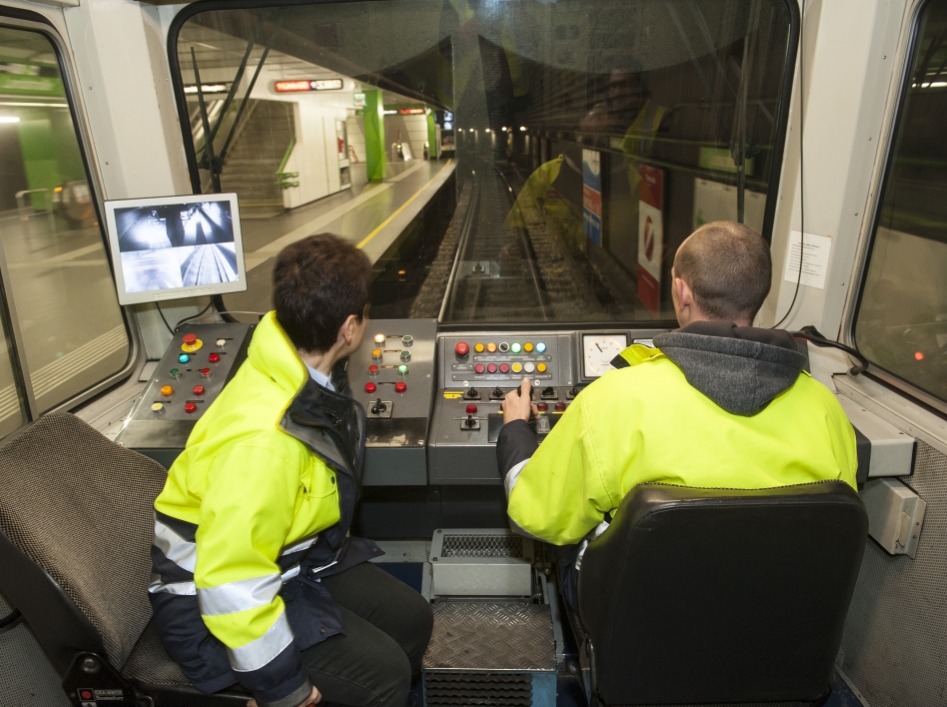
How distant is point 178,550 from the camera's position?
4.06 feet

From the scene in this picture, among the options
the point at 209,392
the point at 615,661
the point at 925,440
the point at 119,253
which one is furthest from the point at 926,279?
the point at 119,253

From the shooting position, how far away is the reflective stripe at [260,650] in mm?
1078

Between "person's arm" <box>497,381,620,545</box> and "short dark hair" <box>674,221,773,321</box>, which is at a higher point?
"short dark hair" <box>674,221,773,321</box>

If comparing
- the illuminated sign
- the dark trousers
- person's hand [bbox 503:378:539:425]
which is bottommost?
the dark trousers

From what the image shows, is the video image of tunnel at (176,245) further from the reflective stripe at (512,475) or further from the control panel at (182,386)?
the reflective stripe at (512,475)

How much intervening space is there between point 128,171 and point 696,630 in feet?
7.21

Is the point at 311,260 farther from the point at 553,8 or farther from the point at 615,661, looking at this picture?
the point at 553,8

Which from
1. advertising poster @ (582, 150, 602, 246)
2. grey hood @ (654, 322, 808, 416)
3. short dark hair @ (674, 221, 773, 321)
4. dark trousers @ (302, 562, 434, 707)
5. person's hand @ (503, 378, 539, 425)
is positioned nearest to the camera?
grey hood @ (654, 322, 808, 416)

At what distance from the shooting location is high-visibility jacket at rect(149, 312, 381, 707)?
3.49ft

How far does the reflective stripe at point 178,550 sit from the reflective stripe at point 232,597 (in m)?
0.19

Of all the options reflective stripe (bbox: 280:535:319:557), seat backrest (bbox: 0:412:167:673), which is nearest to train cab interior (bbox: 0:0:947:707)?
seat backrest (bbox: 0:412:167:673)

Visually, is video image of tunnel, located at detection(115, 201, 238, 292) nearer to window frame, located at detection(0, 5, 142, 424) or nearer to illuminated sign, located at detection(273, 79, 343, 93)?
window frame, located at detection(0, 5, 142, 424)

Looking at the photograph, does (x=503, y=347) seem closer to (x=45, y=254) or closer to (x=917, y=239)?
(x=917, y=239)

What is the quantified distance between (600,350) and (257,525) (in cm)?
135
